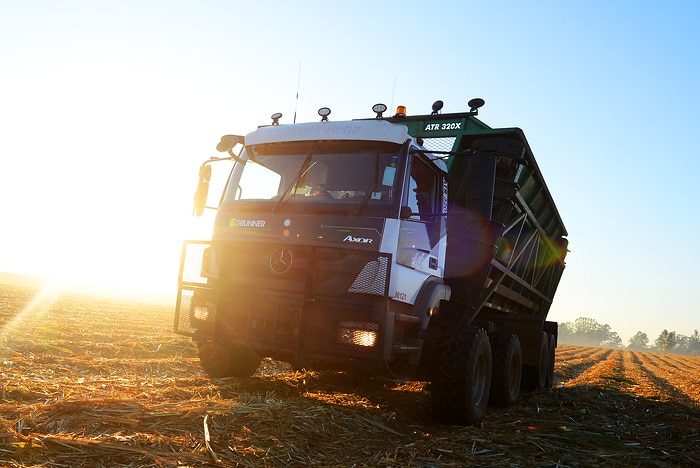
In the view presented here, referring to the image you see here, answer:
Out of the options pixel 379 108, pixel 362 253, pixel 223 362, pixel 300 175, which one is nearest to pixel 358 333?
pixel 362 253

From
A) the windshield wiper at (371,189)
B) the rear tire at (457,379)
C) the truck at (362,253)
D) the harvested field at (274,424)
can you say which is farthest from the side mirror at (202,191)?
the rear tire at (457,379)

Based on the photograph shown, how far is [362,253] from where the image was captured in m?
5.98

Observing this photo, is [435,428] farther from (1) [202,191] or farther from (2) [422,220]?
(1) [202,191]

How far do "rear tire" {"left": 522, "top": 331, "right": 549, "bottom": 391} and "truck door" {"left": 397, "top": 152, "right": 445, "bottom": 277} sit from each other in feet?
13.6

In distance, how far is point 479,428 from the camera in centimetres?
637

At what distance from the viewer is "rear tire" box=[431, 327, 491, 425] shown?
20.8ft

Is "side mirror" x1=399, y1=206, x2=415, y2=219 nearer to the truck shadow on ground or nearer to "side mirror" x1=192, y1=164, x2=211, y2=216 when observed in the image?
the truck shadow on ground

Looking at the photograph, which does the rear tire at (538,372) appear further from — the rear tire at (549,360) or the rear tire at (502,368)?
the rear tire at (502,368)

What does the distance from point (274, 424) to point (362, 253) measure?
1.88m

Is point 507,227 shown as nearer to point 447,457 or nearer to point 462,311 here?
point 462,311

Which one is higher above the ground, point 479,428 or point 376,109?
point 376,109

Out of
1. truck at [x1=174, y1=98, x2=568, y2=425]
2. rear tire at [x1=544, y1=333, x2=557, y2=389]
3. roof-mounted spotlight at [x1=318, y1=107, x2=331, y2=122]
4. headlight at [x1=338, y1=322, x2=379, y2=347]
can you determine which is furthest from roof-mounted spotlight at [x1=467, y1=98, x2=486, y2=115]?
rear tire at [x1=544, y1=333, x2=557, y2=389]

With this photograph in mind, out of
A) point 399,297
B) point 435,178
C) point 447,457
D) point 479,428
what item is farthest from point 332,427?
point 435,178

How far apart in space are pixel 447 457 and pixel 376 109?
482 centimetres
